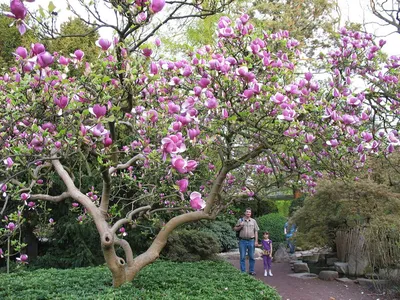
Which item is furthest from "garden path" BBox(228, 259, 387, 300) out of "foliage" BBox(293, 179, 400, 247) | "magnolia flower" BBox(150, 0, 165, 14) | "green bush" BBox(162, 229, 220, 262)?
"magnolia flower" BBox(150, 0, 165, 14)

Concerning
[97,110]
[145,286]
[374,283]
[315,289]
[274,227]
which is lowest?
[315,289]

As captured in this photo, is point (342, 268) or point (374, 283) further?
point (342, 268)

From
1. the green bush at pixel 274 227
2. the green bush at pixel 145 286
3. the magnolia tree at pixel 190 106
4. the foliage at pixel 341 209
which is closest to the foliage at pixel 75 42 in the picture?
the green bush at pixel 145 286

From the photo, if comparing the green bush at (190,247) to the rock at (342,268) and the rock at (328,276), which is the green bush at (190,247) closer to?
the rock at (328,276)

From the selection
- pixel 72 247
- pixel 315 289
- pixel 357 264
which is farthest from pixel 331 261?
pixel 72 247

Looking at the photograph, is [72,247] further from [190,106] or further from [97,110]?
[97,110]

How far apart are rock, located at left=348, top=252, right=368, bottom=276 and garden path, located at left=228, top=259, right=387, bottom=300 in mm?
960

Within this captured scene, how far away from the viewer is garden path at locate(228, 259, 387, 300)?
7258 millimetres

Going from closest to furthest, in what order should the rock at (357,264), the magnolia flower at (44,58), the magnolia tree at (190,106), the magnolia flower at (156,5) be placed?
1. the magnolia flower at (44,58)
2. the magnolia flower at (156,5)
3. the magnolia tree at (190,106)
4. the rock at (357,264)

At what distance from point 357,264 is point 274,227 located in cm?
521

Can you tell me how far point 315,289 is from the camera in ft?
25.8

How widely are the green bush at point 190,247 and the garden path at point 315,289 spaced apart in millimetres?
1365

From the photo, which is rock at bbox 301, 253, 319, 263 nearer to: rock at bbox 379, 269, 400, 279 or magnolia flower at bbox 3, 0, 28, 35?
rock at bbox 379, 269, 400, 279

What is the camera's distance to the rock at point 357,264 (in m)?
9.20
